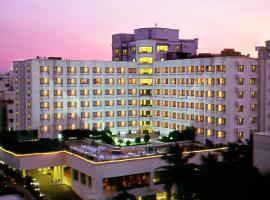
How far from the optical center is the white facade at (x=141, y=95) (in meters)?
78.4

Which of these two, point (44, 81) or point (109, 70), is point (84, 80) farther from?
point (44, 81)

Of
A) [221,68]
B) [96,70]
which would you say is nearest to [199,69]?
[221,68]

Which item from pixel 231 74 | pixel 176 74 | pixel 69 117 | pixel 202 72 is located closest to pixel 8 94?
pixel 69 117

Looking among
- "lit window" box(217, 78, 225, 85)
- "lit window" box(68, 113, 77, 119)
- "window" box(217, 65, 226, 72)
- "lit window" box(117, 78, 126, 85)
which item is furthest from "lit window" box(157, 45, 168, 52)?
"lit window" box(68, 113, 77, 119)

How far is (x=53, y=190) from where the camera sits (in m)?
60.7

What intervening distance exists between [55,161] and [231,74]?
115 feet

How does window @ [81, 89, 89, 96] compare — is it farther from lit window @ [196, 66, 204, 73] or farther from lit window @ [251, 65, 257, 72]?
lit window @ [251, 65, 257, 72]

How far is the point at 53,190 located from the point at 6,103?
61.5 m

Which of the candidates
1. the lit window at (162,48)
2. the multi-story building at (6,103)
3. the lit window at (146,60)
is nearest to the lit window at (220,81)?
the lit window at (146,60)

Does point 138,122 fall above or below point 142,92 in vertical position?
below

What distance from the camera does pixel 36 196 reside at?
54812 mm

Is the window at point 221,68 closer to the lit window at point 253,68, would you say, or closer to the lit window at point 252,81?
the lit window at point 253,68

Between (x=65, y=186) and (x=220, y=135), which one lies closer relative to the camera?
(x=65, y=186)

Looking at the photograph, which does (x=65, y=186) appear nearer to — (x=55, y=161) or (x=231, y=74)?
(x=55, y=161)
